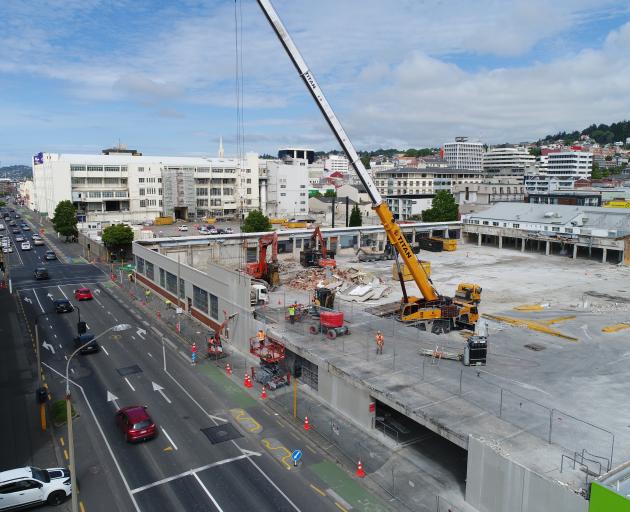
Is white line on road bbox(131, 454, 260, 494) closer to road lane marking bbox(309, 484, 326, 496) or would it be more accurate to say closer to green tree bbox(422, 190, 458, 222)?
road lane marking bbox(309, 484, 326, 496)

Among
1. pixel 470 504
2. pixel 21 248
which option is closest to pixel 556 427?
pixel 470 504

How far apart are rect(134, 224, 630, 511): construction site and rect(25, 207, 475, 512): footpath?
442mm

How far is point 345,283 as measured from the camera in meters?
56.6

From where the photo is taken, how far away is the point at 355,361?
1216 inches

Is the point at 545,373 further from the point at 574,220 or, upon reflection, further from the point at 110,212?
the point at 110,212

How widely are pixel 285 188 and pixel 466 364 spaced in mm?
118486

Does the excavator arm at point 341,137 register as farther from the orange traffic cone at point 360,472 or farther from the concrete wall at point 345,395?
the orange traffic cone at point 360,472

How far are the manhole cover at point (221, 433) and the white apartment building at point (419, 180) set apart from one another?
14219 cm

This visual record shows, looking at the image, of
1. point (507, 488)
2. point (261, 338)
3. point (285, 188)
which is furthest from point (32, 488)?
point (285, 188)

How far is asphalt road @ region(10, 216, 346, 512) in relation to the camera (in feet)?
73.0

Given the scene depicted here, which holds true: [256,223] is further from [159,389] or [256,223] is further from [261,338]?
[159,389]

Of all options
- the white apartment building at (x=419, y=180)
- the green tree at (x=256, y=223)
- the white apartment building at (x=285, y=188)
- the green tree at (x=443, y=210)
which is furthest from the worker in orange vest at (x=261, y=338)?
the white apartment building at (x=419, y=180)

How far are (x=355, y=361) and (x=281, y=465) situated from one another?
828 centimetres

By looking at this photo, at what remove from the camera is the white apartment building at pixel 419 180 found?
6545 inches
